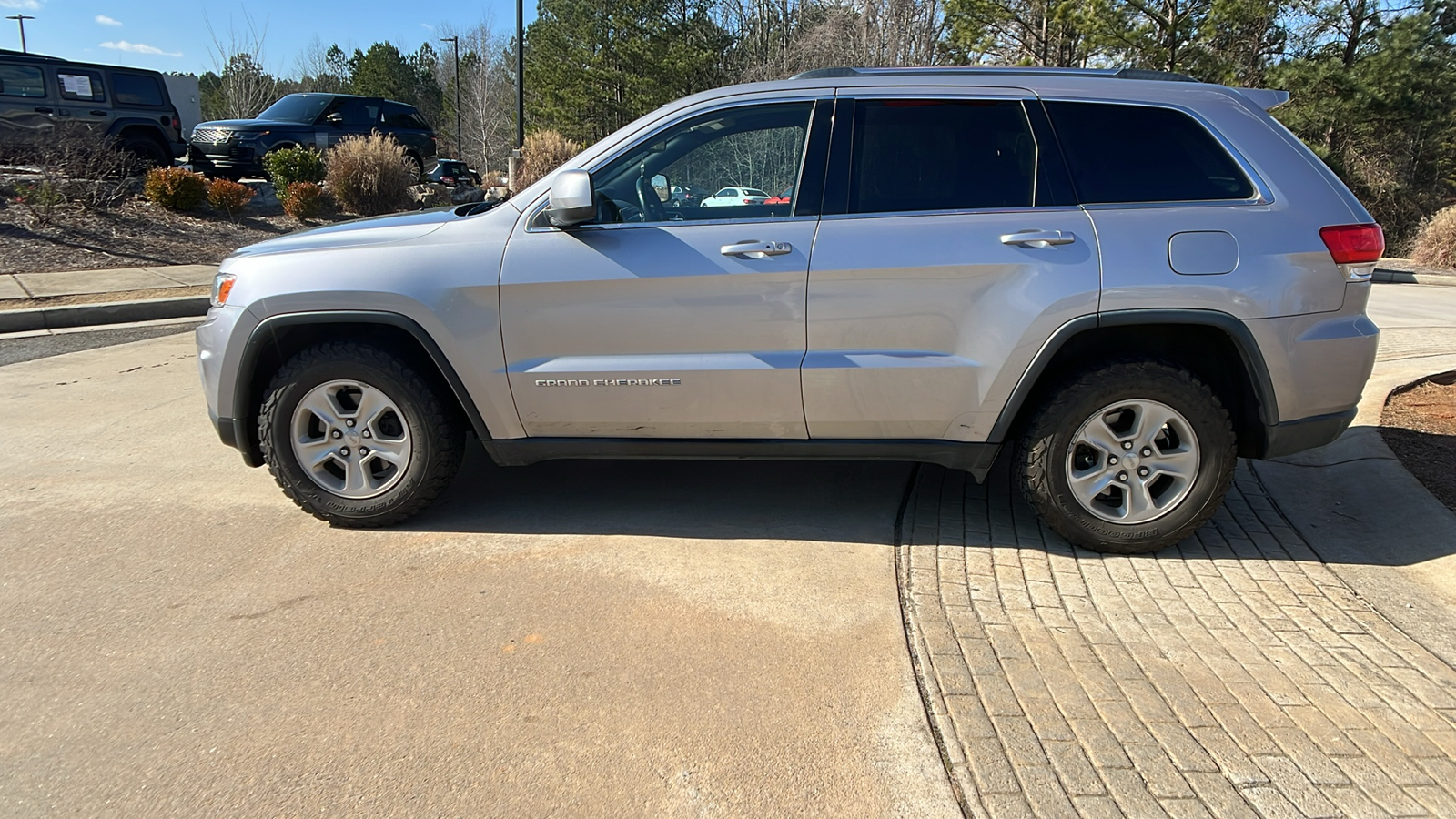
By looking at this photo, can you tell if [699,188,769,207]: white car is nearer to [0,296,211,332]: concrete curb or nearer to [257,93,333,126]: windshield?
[0,296,211,332]: concrete curb

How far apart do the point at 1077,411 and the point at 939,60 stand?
1028 inches

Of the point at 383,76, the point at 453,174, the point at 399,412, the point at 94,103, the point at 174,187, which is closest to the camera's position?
the point at 399,412

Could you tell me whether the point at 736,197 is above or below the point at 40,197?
above

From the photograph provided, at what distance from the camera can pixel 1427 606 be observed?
352 cm

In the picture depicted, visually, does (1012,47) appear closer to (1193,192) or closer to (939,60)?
(939,60)

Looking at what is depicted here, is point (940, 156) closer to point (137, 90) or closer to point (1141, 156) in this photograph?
point (1141, 156)

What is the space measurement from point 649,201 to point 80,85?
15.6 m

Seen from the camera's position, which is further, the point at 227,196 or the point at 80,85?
the point at 80,85

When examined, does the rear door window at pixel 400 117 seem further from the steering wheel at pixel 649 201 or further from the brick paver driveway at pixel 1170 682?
the brick paver driveway at pixel 1170 682

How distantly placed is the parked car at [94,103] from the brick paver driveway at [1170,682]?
15.2 metres

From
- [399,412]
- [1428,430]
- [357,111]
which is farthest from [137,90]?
[1428,430]

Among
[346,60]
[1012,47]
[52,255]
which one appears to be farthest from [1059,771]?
[346,60]

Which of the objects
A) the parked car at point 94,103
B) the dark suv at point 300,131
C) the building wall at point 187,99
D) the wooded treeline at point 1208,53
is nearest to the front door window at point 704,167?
the parked car at point 94,103

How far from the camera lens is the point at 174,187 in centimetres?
1407
